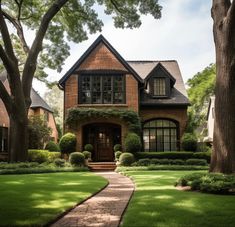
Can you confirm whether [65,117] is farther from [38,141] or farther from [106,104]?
[38,141]

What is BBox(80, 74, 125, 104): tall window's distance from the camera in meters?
25.8

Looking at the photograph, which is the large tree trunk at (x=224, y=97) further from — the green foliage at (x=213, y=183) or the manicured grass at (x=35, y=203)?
the manicured grass at (x=35, y=203)

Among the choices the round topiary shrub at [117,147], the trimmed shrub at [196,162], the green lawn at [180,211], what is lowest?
the green lawn at [180,211]

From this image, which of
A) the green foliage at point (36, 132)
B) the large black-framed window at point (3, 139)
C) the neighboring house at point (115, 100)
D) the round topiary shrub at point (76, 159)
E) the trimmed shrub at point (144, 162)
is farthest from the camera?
the green foliage at point (36, 132)

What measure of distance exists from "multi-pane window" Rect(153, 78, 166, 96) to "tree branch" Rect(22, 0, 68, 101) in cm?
1002

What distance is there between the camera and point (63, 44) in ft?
87.1

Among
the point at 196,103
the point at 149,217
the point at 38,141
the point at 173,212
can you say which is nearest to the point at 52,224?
the point at 149,217

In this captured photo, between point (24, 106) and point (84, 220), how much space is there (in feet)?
50.3

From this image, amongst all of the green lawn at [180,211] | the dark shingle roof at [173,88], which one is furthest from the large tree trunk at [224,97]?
the dark shingle roof at [173,88]

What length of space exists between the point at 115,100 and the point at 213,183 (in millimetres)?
16605

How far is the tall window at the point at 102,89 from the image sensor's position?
25.8 m

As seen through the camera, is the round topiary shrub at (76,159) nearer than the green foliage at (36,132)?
Yes

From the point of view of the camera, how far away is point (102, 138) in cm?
2631

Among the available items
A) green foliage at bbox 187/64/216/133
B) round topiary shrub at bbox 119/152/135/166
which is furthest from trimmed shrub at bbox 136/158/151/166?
green foliage at bbox 187/64/216/133
